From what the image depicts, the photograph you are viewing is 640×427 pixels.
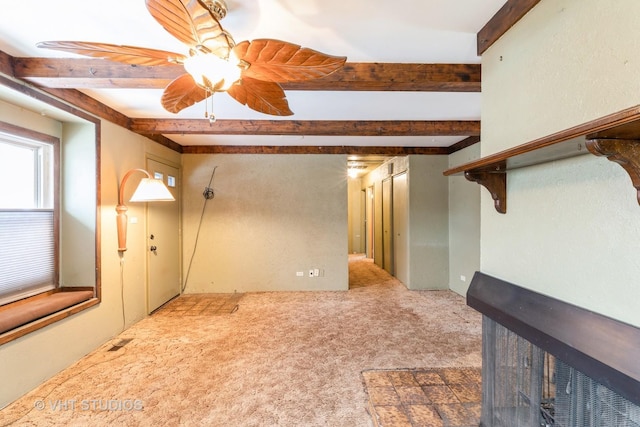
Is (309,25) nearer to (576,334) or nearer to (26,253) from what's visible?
(576,334)

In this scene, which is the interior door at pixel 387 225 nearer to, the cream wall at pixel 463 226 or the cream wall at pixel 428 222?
the cream wall at pixel 428 222

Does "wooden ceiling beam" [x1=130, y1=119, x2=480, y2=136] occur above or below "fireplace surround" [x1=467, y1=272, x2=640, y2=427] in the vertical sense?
above

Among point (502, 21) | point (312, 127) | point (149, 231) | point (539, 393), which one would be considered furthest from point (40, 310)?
point (502, 21)

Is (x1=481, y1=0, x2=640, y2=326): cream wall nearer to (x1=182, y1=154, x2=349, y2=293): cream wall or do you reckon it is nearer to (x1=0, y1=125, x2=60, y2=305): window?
(x1=182, y1=154, x2=349, y2=293): cream wall

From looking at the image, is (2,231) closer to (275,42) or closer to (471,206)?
(275,42)

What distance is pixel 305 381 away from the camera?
7.24 feet

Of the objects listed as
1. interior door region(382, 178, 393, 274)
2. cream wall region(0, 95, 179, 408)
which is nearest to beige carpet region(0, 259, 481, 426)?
cream wall region(0, 95, 179, 408)

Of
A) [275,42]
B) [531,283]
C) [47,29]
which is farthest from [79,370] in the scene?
[531,283]

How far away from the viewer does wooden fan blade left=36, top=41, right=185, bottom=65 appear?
1.18 meters

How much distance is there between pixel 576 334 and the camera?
100 cm

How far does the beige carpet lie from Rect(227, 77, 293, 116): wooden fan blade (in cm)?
208

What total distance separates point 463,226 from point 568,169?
3.44 m

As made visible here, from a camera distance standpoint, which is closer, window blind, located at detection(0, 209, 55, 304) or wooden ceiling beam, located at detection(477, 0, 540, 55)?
wooden ceiling beam, located at detection(477, 0, 540, 55)

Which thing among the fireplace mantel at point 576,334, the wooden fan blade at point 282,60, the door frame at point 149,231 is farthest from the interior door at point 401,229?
the door frame at point 149,231
